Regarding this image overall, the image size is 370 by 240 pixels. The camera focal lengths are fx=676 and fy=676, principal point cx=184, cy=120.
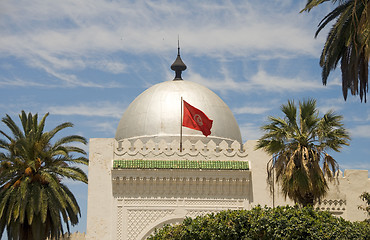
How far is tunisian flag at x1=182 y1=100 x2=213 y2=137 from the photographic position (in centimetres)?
3453

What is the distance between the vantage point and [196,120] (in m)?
34.9

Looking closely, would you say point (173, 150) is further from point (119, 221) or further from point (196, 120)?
point (119, 221)

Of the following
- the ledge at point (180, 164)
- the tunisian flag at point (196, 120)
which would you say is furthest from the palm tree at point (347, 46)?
the tunisian flag at point (196, 120)

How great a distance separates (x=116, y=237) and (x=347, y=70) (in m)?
14.7

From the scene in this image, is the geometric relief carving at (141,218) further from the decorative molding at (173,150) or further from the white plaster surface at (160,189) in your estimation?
the decorative molding at (173,150)

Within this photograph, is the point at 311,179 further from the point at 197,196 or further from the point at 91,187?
the point at 91,187

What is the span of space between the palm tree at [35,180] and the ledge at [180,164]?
82.9 inches

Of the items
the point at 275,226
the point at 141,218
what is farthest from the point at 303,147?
the point at 141,218

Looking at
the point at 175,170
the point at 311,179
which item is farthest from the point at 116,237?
the point at 311,179

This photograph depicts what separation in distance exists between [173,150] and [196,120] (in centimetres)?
291

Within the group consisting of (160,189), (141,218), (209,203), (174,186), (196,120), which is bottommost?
(141,218)

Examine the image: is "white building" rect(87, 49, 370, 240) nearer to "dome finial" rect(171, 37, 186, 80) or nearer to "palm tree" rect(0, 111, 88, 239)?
"palm tree" rect(0, 111, 88, 239)

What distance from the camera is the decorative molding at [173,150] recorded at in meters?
32.6

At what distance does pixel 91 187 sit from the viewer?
32062 millimetres
